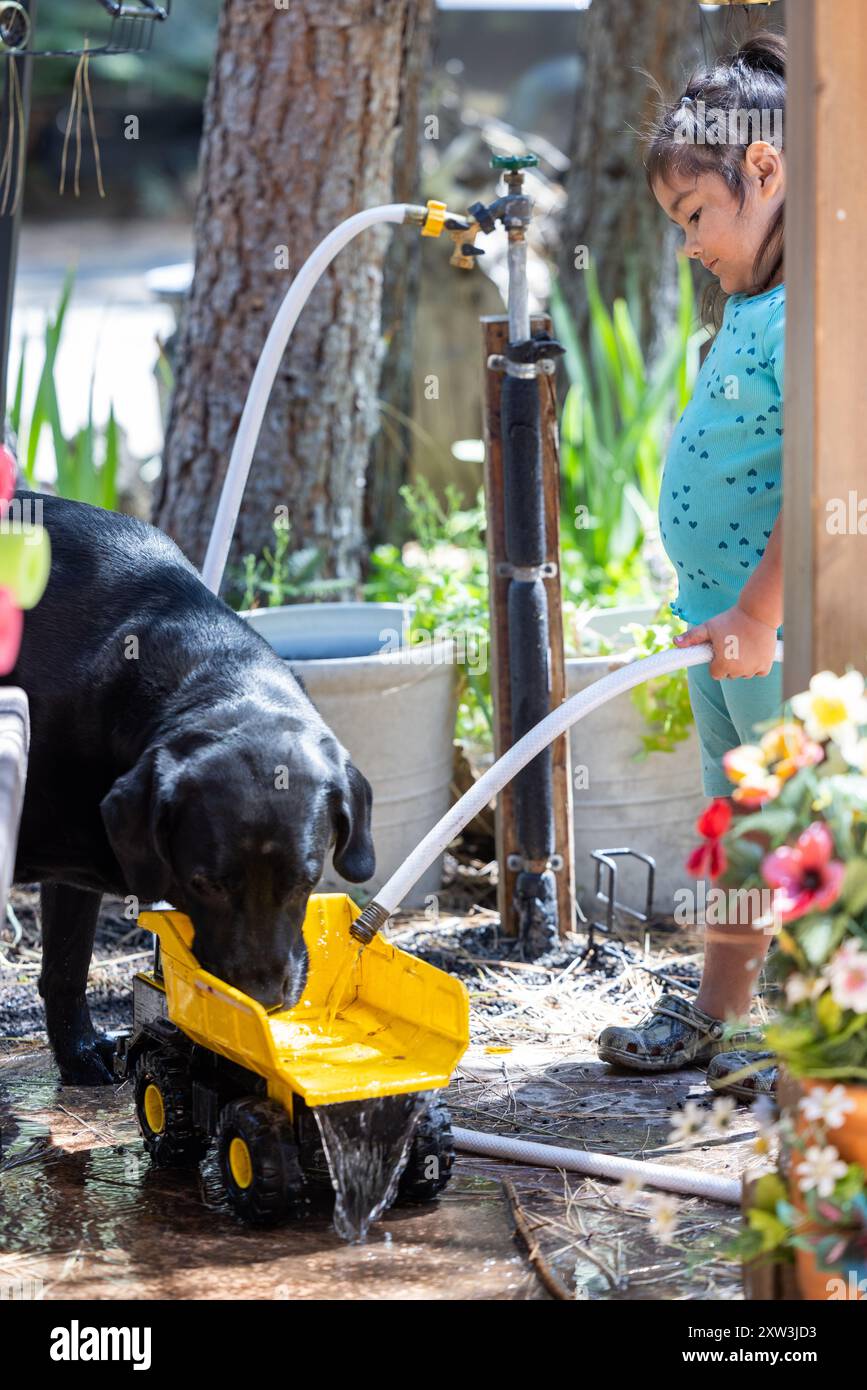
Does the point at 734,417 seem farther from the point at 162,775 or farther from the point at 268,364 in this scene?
the point at 162,775

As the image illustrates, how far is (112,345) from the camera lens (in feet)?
39.6

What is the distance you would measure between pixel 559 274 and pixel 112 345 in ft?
18.5

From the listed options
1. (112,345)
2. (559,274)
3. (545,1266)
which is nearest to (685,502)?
(545,1266)

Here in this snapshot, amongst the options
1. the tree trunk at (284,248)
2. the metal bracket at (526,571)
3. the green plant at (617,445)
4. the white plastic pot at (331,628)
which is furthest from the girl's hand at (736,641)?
→ the green plant at (617,445)

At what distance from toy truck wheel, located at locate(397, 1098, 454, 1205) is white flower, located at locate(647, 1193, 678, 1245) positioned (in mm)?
314

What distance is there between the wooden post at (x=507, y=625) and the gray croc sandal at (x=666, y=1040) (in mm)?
739

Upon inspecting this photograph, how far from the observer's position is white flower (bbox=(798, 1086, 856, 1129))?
1.78m

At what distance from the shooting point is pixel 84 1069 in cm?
307

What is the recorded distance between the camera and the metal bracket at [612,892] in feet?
12.3

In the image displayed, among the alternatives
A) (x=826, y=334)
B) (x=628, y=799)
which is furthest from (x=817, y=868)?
(x=628, y=799)

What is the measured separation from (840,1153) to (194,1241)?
3.26 feet

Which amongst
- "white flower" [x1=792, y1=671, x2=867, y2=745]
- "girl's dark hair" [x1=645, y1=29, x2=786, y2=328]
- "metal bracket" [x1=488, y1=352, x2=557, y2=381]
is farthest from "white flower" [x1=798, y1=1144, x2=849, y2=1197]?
"metal bracket" [x1=488, y1=352, x2=557, y2=381]

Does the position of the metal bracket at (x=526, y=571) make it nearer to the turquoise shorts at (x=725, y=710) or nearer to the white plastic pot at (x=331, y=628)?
the white plastic pot at (x=331, y=628)
